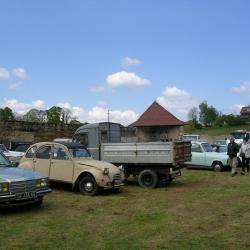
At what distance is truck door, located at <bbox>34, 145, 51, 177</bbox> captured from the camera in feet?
45.6

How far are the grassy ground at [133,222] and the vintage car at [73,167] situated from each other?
416 millimetres

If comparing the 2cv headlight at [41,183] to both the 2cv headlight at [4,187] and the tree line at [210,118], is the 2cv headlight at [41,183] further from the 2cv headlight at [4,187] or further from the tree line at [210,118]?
the tree line at [210,118]

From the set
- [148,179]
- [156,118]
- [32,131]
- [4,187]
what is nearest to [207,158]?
[148,179]

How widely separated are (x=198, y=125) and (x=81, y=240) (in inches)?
3531

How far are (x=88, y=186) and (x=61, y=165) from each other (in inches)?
45.1

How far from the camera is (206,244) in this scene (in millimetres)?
7219

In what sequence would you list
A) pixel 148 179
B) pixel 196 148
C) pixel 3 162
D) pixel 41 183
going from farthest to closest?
pixel 196 148 → pixel 148 179 → pixel 3 162 → pixel 41 183

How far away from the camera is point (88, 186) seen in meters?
13.2

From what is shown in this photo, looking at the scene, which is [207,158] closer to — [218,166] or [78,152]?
[218,166]

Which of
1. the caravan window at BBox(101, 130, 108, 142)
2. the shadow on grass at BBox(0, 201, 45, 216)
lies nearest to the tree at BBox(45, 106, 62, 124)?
the caravan window at BBox(101, 130, 108, 142)

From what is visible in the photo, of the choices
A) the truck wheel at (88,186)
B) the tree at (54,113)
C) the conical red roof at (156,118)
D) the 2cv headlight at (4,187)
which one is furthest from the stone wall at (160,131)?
the 2cv headlight at (4,187)

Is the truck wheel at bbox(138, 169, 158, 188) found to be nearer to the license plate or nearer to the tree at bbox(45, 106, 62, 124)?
the license plate

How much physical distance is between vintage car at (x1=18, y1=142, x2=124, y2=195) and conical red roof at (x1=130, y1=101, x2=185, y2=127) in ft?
126

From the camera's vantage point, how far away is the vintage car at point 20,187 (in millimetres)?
9453
